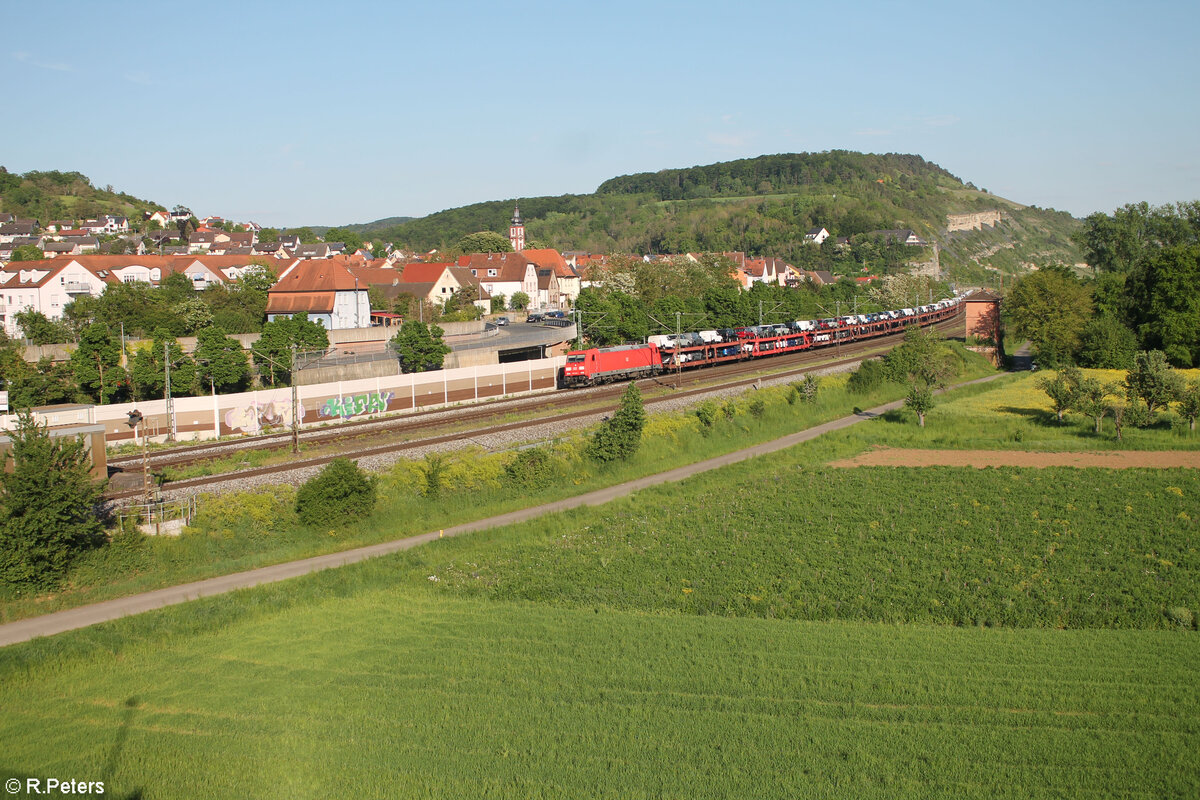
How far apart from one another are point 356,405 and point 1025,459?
1382 inches

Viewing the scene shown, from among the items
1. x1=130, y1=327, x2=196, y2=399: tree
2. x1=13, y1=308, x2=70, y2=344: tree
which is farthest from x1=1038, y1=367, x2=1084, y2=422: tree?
x1=13, y1=308, x2=70, y2=344: tree

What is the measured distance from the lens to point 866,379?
61.4 metres

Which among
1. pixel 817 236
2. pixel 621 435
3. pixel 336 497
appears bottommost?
pixel 336 497

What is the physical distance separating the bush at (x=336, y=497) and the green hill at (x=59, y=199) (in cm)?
16758

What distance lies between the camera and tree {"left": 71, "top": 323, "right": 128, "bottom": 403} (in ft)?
166

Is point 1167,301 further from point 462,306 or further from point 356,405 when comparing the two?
point 462,306

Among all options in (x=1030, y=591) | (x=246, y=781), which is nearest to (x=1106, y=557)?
(x=1030, y=591)

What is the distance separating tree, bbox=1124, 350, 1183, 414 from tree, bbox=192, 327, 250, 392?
168ft

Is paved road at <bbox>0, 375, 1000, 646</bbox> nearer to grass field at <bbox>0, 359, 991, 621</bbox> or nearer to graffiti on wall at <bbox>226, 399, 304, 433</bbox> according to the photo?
grass field at <bbox>0, 359, 991, 621</bbox>

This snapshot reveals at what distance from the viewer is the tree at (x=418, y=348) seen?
192ft

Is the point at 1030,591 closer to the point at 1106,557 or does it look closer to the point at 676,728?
the point at 1106,557

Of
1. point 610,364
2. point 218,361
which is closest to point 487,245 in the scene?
point 610,364

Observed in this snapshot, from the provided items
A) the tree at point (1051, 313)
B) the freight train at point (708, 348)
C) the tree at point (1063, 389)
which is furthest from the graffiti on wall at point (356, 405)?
the tree at point (1051, 313)

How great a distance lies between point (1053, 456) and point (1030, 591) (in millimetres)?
19262
